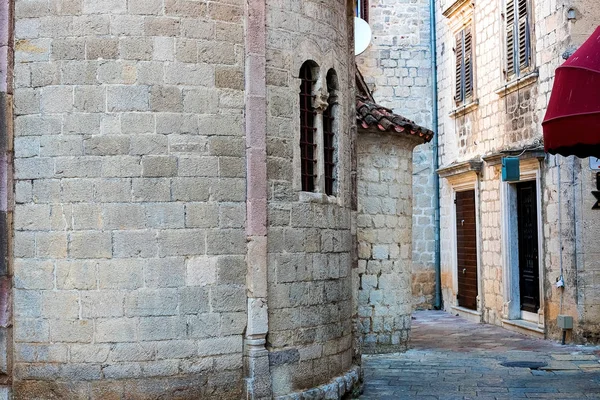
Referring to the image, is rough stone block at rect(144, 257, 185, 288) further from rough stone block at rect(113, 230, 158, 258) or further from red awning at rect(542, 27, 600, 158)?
red awning at rect(542, 27, 600, 158)

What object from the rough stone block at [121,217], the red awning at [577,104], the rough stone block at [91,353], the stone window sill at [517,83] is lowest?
the rough stone block at [91,353]

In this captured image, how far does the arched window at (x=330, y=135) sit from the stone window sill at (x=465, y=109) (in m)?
9.18

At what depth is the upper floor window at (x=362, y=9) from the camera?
2161 cm

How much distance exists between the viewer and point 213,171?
8.74 meters

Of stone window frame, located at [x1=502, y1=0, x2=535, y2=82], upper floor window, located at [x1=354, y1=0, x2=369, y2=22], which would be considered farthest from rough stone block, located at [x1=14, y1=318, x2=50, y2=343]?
upper floor window, located at [x1=354, y1=0, x2=369, y2=22]

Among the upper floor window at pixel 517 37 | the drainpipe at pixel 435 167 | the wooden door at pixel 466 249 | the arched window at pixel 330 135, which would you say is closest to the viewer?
the arched window at pixel 330 135

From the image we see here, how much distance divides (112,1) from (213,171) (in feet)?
6.10

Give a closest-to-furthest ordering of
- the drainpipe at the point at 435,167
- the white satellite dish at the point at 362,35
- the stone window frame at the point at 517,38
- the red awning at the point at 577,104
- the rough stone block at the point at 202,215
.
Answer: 1. the rough stone block at the point at 202,215
2. the red awning at the point at 577,104
3. the stone window frame at the point at 517,38
4. the white satellite dish at the point at 362,35
5. the drainpipe at the point at 435,167

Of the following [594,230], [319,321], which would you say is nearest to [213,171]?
[319,321]

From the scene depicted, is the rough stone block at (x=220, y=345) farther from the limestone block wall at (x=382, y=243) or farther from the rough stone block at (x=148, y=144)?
the limestone block wall at (x=382, y=243)

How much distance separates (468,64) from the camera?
64.0 ft

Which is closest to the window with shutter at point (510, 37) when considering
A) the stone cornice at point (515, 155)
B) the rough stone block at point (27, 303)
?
the stone cornice at point (515, 155)

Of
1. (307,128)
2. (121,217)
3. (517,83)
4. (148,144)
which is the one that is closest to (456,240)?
(517,83)

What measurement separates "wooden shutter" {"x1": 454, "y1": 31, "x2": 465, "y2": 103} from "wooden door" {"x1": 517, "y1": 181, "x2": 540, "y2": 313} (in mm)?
3878
